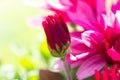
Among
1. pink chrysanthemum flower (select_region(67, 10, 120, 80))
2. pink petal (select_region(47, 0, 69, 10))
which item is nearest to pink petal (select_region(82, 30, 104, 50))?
pink chrysanthemum flower (select_region(67, 10, 120, 80))

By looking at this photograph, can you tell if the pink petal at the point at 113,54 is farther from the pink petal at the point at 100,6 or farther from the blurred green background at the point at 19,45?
the blurred green background at the point at 19,45

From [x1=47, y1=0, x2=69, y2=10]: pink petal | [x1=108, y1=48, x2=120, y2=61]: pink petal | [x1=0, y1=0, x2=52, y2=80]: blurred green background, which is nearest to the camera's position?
[x1=108, y1=48, x2=120, y2=61]: pink petal

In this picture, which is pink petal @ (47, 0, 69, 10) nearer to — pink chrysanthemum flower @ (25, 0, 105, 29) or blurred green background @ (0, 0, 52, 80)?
pink chrysanthemum flower @ (25, 0, 105, 29)

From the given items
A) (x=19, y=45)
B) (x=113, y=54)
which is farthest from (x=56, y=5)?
(x=19, y=45)

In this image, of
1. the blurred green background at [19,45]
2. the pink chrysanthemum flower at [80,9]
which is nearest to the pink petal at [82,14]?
the pink chrysanthemum flower at [80,9]

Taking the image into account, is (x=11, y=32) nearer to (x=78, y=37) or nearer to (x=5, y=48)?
(x=5, y=48)

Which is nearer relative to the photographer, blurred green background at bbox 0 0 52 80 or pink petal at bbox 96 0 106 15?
pink petal at bbox 96 0 106 15

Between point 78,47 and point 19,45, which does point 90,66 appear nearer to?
point 78,47

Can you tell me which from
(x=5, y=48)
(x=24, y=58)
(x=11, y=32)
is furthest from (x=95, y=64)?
(x=11, y=32)
